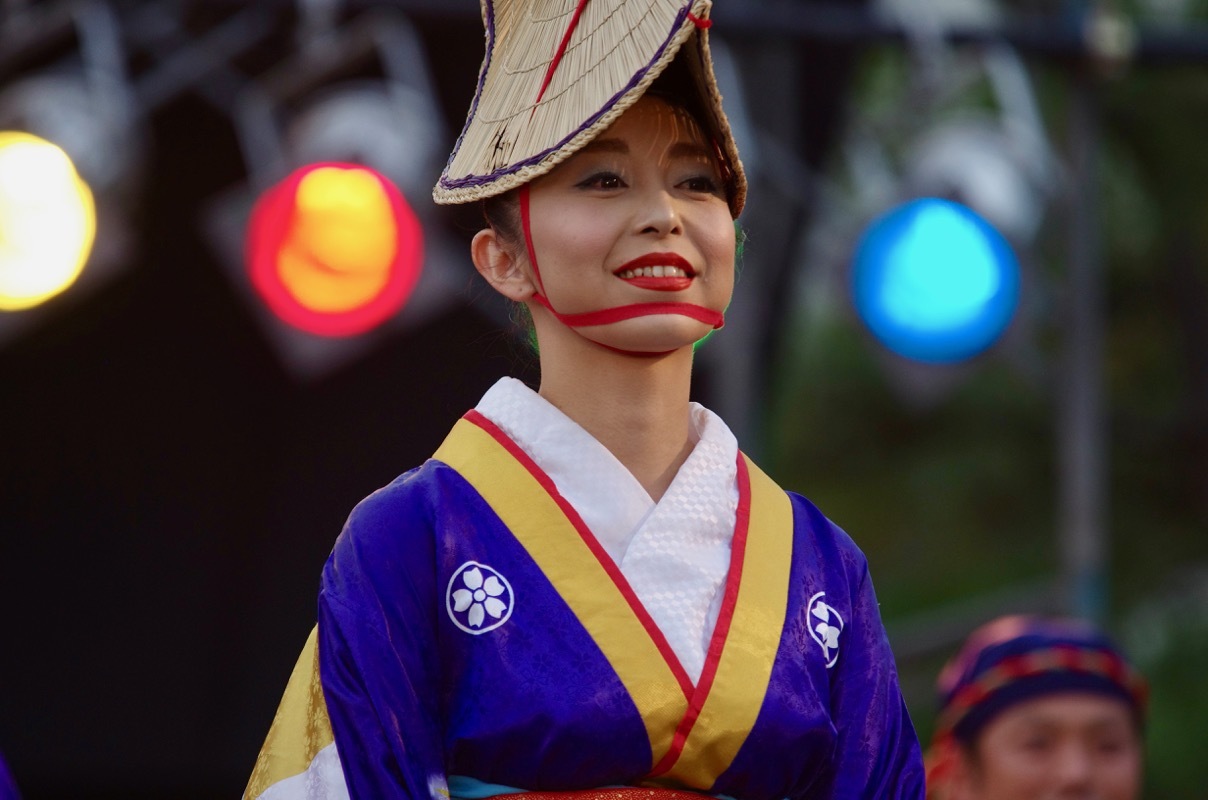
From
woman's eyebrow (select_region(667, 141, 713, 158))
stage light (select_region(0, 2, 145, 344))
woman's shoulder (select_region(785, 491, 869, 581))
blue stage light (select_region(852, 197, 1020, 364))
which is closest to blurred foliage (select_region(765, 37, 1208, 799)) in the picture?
blue stage light (select_region(852, 197, 1020, 364))

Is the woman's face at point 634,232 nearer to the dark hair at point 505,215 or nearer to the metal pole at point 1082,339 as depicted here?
the dark hair at point 505,215

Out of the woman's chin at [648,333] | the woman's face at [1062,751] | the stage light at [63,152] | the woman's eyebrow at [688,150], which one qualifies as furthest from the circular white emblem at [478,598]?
the stage light at [63,152]

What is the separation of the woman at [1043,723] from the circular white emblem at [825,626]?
122 cm

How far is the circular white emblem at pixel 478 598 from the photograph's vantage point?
175cm

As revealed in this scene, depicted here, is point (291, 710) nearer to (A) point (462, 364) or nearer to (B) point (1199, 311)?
(A) point (462, 364)

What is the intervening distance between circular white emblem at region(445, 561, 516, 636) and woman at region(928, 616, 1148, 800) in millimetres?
1508

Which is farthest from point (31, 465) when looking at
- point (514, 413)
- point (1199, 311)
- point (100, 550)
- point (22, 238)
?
point (1199, 311)

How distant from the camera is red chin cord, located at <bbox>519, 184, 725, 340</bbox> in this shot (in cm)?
183

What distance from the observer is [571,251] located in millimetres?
1833

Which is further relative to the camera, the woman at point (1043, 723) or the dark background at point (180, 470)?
the dark background at point (180, 470)

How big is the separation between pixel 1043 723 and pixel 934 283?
1896 mm

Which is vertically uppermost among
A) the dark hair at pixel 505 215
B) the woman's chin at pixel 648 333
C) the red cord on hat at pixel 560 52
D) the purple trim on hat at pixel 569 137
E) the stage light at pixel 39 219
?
the stage light at pixel 39 219

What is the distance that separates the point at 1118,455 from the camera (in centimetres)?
1035

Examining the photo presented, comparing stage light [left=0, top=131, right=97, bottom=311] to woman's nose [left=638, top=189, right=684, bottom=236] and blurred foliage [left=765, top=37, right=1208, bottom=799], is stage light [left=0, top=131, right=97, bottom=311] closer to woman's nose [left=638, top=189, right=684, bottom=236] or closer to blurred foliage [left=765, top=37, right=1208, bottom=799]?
woman's nose [left=638, top=189, right=684, bottom=236]
